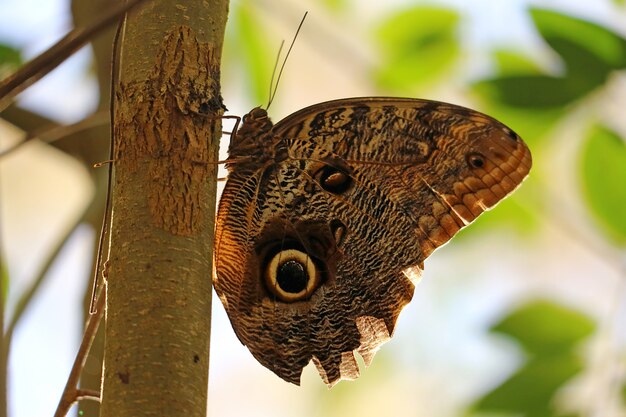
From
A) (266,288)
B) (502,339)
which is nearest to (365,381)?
(502,339)

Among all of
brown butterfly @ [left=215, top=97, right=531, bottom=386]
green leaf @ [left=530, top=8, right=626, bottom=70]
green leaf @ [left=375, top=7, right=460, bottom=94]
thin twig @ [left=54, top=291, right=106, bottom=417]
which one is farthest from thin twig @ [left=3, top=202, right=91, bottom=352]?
green leaf @ [left=530, top=8, right=626, bottom=70]

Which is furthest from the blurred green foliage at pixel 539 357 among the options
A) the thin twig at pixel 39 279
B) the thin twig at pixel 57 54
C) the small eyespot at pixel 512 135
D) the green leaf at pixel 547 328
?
the thin twig at pixel 57 54

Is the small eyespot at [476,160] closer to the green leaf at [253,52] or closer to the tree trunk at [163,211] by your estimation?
the green leaf at [253,52]

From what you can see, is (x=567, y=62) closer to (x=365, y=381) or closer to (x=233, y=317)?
(x=233, y=317)

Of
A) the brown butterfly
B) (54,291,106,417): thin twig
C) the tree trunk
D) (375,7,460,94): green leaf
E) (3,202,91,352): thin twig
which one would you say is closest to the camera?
the tree trunk

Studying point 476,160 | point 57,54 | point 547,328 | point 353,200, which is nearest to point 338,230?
point 353,200

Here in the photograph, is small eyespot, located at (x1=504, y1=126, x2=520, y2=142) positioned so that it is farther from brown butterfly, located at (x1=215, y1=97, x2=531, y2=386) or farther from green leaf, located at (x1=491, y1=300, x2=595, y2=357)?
green leaf, located at (x1=491, y1=300, x2=595, y2=357)
